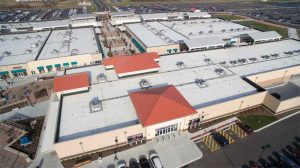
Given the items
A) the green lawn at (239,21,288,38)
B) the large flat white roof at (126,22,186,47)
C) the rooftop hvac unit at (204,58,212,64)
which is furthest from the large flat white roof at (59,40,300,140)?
the green lawn at (239,21,288,38)

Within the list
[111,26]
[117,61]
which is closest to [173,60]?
[117,61]

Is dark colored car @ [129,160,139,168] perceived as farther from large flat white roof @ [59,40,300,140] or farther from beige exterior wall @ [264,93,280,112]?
beige exterior wall @ [264,93,280,112]

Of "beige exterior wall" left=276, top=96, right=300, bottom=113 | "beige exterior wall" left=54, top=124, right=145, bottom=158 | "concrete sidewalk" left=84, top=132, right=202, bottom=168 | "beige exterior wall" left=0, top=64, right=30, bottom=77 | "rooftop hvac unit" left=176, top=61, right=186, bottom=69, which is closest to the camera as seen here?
"beige exterior wall" left=54, top=124, right=145, bottom=158

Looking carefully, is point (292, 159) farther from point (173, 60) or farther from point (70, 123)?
point (70, 123)

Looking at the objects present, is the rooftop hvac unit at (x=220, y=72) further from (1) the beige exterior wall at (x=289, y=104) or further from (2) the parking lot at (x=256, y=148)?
(2) the parking lot at (x=256, y=148)

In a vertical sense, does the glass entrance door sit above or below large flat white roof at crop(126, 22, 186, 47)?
below

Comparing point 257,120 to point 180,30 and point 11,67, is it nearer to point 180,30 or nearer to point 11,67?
point 180,30
